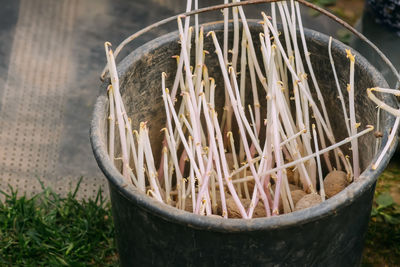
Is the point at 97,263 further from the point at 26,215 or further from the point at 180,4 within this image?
the point at 180,4

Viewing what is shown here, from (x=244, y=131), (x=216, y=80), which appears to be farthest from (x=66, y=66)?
(x=244, y=131)

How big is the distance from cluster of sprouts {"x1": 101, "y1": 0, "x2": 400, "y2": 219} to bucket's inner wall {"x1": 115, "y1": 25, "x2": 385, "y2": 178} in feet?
0.09

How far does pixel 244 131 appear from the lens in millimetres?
1762

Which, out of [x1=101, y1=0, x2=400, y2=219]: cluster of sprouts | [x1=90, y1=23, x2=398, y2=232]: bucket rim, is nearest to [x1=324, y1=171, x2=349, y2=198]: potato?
[x1=101, y1=0, x2=400, y2=219]: cluster of sprouts

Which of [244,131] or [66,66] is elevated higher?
[66,66]

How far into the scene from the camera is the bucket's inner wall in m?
1.64

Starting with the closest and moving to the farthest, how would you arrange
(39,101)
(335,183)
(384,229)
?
1. (335,183)
2. (384,229)
3. (39,101)

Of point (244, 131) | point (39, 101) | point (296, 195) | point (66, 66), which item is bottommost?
point (296, 195)

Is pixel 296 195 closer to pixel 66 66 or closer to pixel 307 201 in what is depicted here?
pixel 307 201

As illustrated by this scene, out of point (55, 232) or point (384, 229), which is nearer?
point (55, 232)

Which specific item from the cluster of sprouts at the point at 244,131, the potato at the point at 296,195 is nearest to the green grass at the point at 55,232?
the cluster of sprouts at the point at 244,131

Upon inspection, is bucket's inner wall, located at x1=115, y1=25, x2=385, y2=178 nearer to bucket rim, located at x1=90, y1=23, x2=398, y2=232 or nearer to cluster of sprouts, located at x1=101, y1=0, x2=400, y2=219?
cluster of sprouts, located at x1=101, y1=0, x2=400, y2=219

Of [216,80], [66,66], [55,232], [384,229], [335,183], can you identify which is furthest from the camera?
[66,66]

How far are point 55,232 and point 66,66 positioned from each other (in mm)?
1056
